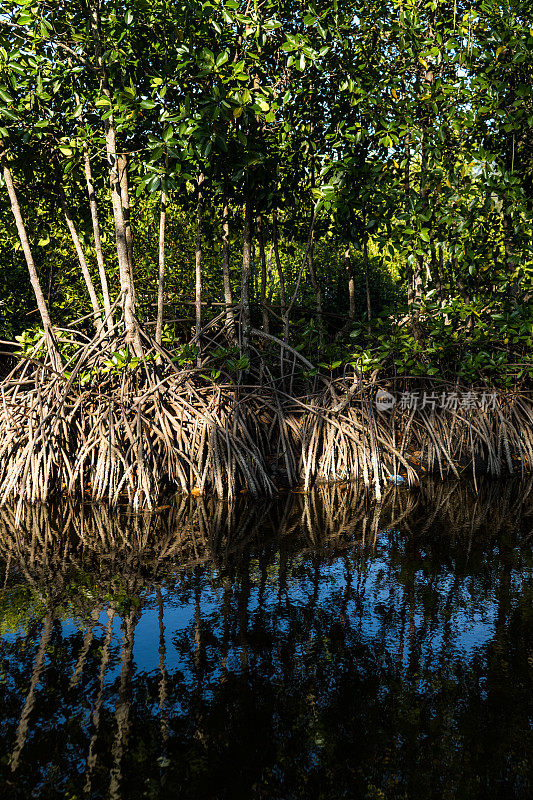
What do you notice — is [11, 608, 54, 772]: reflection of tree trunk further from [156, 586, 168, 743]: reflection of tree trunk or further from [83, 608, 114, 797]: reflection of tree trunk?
[156, 586, 168, 743]: reflection of tree trunk

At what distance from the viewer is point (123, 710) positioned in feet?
8.25

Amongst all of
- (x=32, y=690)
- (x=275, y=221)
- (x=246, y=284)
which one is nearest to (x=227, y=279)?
(x=246, y=284)

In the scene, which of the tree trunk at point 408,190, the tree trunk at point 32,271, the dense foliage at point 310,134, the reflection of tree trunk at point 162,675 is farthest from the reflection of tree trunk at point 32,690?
the tree trunk at point 408,190

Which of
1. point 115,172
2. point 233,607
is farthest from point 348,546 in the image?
point 115,172

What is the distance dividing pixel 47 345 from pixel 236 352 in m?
1.96

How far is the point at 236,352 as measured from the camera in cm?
678

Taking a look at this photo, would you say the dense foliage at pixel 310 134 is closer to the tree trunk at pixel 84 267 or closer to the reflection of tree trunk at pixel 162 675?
the tree trunk at pixel 84 267

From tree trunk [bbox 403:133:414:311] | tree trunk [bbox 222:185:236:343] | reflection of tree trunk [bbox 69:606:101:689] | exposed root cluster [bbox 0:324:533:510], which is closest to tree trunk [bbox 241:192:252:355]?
tree trunk [bbox 222:185:236:343]

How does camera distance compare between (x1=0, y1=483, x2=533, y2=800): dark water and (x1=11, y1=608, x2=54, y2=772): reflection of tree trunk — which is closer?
(x1=0, y1=483, x2=533, y2=800): dark water

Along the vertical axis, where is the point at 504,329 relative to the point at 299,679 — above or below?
above

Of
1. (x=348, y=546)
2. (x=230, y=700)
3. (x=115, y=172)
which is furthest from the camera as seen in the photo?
(x=115, y=172)

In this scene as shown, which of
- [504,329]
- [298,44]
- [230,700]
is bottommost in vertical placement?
[230,700]

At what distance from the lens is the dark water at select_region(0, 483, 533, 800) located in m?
2.16

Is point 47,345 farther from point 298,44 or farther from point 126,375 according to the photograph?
point 298,44
